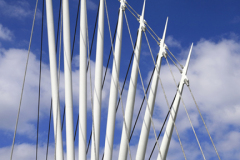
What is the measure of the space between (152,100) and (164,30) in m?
7.63

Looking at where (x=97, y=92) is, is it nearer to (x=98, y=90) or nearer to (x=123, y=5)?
(x=98, y=90)

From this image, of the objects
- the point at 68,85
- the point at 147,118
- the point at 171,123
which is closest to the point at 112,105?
the point at 68,85

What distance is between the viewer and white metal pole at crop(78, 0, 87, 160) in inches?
808

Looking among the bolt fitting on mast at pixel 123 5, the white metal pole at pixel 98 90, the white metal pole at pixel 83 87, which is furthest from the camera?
the bolt fitting on mast at pixel 123 5

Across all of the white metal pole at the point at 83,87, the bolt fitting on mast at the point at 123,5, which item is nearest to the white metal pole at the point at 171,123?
the bolt fitting on mast at the point at 123,5

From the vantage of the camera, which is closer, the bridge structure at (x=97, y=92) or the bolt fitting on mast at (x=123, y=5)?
the bridge structure at (x=97, y=92)

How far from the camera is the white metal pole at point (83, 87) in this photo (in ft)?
67.4

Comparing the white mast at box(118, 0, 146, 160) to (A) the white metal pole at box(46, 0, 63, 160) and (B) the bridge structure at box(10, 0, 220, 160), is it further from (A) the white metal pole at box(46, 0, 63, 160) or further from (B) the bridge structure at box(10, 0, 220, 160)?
(A) the white metal pole at box(46, 0, 63, 160)

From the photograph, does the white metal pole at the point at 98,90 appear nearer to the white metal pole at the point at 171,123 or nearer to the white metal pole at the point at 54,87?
the white metal pole at the point at 54,87

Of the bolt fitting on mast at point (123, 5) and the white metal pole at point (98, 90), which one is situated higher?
the bolt fitting on mast at point (123, 5)

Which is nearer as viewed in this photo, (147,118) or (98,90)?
(98,90)

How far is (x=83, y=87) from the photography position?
21531mm

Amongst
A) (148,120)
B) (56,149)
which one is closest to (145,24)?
(148,120)

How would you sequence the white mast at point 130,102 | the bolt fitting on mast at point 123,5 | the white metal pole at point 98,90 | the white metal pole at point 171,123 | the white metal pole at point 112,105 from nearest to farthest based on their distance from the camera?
the white metal pole at point 98,90
the white metal pole at point 112,105
the white mast at point 130,102
the white metal pole at point 171,123
the bolt fitting on mast at point 123,5
